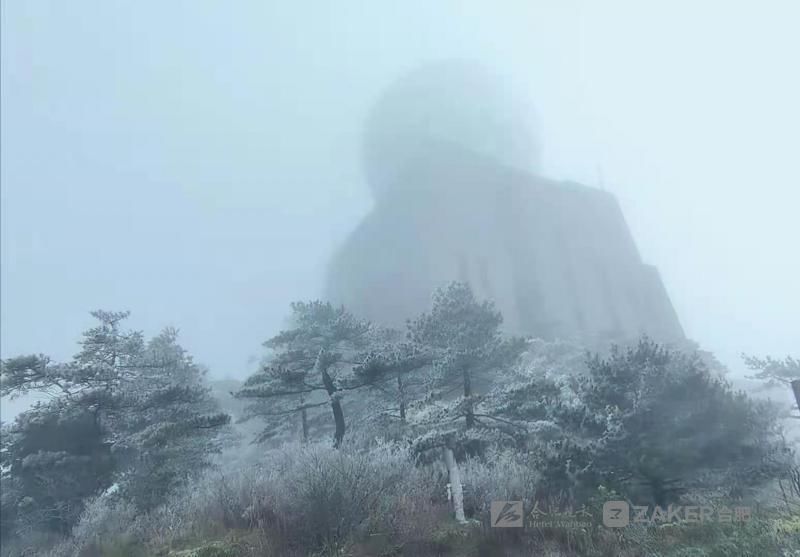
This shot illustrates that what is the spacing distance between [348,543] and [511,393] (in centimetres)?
647

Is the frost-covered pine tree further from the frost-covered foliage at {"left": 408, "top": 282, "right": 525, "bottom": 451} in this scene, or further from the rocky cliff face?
the rocky cliff face

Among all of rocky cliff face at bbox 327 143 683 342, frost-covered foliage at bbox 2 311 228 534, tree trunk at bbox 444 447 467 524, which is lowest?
tree trunk at bbox 444 447 467 524

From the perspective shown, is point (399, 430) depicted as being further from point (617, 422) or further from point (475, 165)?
point (475, 165)

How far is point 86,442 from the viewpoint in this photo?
45.2 ft

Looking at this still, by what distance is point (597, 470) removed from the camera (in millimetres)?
8484

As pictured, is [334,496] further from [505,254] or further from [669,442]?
[505,254]

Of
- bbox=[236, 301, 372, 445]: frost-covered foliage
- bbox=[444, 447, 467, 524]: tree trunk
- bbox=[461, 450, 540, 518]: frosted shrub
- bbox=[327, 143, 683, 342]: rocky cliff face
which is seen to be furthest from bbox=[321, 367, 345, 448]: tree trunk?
Answer: bbox=[327, 143, 683, 342]: rocky cliff face

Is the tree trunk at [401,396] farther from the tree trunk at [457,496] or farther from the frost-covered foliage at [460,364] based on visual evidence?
the tree trunk at [457,496]

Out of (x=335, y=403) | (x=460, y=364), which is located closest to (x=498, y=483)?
(x=460, y=364)

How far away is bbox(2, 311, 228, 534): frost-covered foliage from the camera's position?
479 inches

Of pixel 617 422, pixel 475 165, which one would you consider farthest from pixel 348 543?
pixel 475 165

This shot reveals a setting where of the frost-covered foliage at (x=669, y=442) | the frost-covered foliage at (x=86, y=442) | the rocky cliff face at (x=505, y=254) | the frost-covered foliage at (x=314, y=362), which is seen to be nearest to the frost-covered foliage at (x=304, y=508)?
the frost-covered foliage at (x=86, y=442)

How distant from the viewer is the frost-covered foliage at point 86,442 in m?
12.2

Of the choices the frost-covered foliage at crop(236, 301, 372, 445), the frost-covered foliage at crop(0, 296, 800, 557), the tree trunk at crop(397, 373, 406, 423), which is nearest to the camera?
the frost-covered foliage at crop(0, 296, 800, 557)
